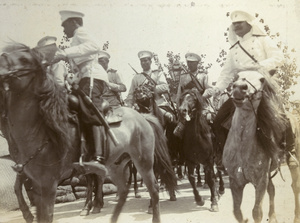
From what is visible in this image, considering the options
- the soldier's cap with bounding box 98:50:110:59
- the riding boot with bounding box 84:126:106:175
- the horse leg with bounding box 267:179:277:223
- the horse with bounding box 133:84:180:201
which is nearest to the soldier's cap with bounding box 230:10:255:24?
the horse with bounding box 133:84:180:201

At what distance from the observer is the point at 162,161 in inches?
324

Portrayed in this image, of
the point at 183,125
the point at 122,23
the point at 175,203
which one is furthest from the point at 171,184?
the point at 122,23

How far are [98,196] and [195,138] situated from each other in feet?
7.39

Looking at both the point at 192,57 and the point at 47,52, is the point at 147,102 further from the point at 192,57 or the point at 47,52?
the point at 47,52

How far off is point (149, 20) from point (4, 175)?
3.77 m

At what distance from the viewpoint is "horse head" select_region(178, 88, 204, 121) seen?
8.83 meters

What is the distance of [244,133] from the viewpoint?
686cm

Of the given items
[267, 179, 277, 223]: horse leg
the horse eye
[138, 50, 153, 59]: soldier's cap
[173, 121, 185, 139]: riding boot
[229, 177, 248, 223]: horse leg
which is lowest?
[267, 179, 277, 223]: horse leg

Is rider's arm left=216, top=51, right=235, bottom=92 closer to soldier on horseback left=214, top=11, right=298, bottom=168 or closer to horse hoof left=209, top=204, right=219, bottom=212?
soldier on horseback left=214, top=11, right=298, bottom=168

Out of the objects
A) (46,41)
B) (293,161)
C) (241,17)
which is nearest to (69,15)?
(46,41)

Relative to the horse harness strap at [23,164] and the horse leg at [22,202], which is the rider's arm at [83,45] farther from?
the horse leg at [22,202]

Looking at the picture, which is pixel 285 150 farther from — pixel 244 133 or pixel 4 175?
pixel 4 175

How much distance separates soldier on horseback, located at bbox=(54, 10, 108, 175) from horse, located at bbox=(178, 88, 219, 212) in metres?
1.82

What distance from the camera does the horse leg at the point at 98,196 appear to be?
7980 mm
